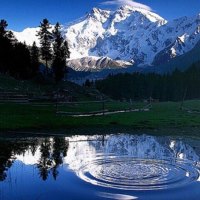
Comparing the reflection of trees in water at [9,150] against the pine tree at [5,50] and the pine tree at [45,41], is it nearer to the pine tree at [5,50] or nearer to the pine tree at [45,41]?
the pine tree at [5,50]

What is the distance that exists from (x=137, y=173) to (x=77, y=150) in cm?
1063

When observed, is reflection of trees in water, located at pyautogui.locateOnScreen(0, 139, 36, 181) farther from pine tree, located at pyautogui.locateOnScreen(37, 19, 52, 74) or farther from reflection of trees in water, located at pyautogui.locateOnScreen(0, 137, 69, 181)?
pine tree, located at pyautogui.locateOnScreen(37, 19, 52, 74)

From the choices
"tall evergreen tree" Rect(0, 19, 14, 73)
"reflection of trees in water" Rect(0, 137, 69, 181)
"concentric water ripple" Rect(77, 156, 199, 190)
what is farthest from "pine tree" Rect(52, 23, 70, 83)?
"concentric water ripple" Rect(77, 156, 199, 190)

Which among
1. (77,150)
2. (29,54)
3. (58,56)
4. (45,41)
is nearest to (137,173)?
(77,150)

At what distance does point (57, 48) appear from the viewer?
452ft

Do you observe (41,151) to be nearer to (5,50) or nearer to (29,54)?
(5,50)

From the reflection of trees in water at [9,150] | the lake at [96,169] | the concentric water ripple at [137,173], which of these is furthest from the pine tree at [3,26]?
the concentric water ripple at [137,173]

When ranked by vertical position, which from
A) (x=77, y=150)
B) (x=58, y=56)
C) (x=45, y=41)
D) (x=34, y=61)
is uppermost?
(x=45, y=41)

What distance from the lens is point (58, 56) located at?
13638 centimetres

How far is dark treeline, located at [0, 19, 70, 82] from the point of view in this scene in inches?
4932

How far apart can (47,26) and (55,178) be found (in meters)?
120

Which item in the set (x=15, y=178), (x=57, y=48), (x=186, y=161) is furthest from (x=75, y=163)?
(x=57, y=48)

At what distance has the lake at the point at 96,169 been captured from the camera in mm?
21609

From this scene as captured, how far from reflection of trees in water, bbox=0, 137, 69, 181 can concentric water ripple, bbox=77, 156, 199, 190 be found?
2.16 metres
